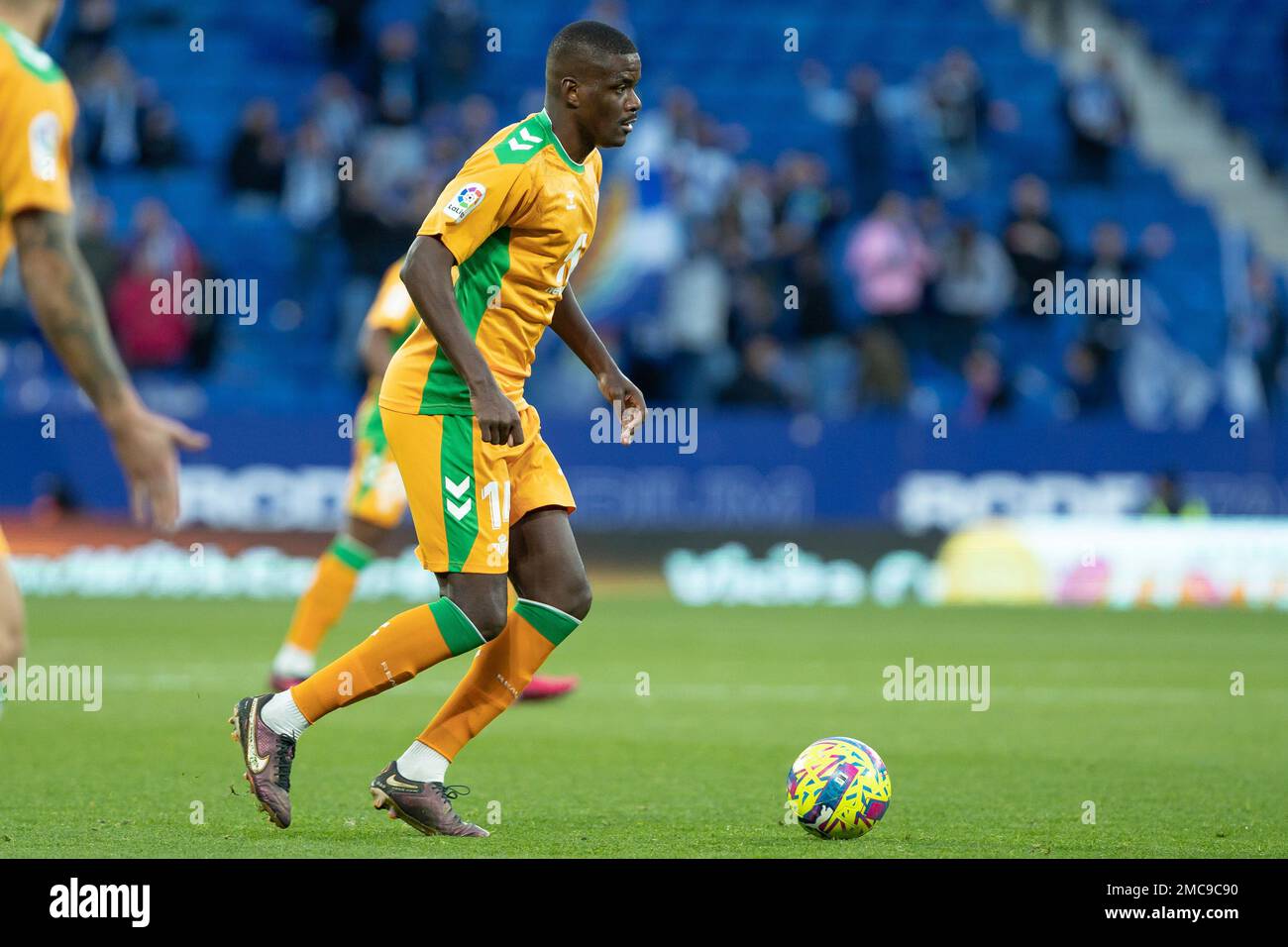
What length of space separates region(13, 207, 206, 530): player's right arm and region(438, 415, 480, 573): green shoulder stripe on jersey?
1938 mm

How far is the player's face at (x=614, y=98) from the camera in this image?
248 inches

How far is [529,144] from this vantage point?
20.6 ft

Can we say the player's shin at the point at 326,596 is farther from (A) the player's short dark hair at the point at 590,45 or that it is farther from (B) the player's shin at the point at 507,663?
(A) the player's short dark hair at the point at 590,45

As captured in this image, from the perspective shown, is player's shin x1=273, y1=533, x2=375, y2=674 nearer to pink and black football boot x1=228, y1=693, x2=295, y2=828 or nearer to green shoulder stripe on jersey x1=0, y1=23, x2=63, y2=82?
pink and black football boot x1=228, y1=693, x2=295, y2=828

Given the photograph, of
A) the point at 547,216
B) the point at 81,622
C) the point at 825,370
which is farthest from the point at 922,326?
the point at 547,216

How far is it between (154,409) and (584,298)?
13.0ft

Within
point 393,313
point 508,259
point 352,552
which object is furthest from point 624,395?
point 352,552

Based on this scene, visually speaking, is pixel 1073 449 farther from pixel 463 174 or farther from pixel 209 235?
pixel 463 174

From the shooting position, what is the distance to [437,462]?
6238 millimetres

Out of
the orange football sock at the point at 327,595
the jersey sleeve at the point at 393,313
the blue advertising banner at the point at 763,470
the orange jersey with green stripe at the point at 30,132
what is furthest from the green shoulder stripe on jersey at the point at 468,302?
the blue advertising banner at the point at 763,470

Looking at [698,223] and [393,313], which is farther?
[698,223]
